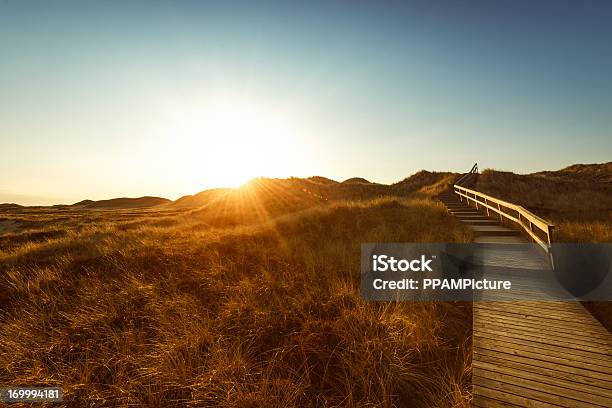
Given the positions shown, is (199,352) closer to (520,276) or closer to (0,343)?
(0,343)

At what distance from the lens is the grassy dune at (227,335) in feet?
12.6

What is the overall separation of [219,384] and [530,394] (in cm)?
369

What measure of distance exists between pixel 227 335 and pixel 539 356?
15.2ft

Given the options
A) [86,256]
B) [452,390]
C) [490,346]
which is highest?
[86,256]

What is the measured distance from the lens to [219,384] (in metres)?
3.81

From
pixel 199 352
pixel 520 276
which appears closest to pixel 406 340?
pixel 199 352

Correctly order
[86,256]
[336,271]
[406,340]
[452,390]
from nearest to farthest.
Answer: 1. [452,390]
2. [406,340]
3. [336,271]
4. [86,256]

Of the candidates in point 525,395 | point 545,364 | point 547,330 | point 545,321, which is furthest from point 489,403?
point 545,321

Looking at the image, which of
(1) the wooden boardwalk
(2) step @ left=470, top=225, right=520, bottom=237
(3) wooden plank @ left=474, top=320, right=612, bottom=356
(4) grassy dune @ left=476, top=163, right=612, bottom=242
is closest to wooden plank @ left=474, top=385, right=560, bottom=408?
(1) the wooden boardwalk

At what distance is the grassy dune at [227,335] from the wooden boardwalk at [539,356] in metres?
0.32

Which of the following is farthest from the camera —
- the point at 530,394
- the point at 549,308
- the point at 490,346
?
the point at 549,308

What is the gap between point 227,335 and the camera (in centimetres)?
502

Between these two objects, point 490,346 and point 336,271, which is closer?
point 490,346

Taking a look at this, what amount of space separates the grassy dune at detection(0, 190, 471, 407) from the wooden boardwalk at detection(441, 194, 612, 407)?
0.32 m
